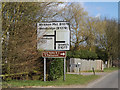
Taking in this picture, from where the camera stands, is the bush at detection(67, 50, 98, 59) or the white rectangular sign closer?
the white rectangular sign

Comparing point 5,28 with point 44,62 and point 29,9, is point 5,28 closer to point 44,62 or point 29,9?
point 29,9

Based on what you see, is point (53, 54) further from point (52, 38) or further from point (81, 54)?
point (81, 54)

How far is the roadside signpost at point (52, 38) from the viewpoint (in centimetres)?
1221

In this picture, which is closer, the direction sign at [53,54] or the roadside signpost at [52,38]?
the roadside signpost at [52,38]

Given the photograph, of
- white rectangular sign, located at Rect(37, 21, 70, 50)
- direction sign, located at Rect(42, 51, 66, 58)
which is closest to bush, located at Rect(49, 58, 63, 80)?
direction sign, located at Rect(42, 51, 66, 58)

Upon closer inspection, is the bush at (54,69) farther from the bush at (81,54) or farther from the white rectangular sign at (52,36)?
the bush at (81,54)

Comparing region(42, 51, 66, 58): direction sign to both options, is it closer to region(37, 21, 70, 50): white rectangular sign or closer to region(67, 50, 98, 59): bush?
region(37, 21, 70, 50): white rectangular sign

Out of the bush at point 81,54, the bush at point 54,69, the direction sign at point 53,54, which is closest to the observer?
the direction sign at point 53,54

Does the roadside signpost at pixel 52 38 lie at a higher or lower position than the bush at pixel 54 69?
higher

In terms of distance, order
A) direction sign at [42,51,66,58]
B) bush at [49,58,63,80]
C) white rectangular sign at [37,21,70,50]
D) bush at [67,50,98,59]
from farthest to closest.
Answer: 1. bush at [67,50,98,59]
2. bush at [49,58,63,80]
3. direction sign at [42,51,66,58]
4. white rectangular sign at [37,21,70,50]

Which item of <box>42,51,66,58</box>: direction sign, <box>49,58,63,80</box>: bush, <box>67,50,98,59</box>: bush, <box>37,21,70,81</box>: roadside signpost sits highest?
<box>37,21,70,81</box>: roadside signpost

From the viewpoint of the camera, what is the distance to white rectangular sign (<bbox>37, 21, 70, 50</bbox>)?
479 inches

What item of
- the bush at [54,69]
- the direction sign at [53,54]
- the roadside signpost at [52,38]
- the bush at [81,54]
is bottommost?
the bush at [54,69]

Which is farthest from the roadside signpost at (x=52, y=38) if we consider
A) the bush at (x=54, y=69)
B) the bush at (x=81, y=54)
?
the bush at (x=81, y=54)
